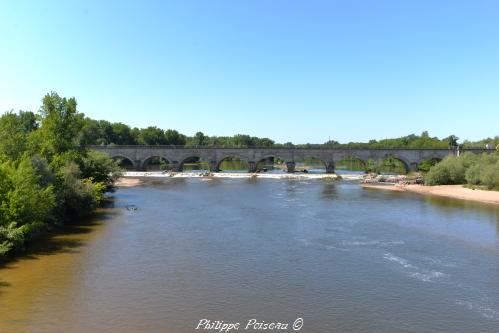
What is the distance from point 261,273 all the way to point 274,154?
70210mm

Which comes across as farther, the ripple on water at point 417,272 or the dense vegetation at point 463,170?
the dense vegetation at point 463,170

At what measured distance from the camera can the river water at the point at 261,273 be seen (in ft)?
62.3

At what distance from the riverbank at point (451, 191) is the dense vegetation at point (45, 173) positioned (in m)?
41.8

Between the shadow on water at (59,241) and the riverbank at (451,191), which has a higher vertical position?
the riverbank at (451,191)

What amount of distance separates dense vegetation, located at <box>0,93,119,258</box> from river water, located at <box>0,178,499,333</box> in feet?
6.48

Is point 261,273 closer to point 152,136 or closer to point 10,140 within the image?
point 10,140

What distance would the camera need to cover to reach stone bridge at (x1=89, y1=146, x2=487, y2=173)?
92250 mm

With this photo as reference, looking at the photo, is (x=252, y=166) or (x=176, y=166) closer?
(x=252, y=166)

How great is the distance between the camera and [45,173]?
34562 millimetres

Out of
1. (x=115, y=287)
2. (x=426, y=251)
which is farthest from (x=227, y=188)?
(x=115, y=287)

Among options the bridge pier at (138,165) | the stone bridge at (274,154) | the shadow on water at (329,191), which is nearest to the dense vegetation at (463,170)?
the shadow on water at (329,191)

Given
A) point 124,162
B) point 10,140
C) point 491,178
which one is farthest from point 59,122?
point 124,162

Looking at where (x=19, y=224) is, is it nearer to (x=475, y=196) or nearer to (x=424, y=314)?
(x=424, y=314)

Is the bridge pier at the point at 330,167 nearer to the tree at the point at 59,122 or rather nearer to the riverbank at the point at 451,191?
the riverbank at the point at 451,191
